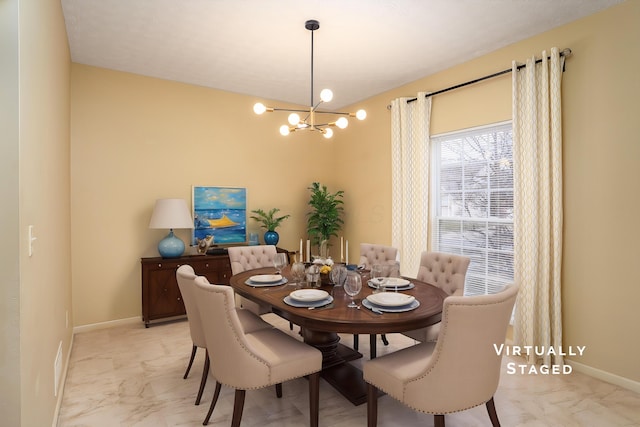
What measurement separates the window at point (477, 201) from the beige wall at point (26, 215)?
12.4ft

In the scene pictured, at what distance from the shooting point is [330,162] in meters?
6.04

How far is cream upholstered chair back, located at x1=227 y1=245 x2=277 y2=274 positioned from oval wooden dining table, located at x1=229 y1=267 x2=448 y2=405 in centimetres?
37

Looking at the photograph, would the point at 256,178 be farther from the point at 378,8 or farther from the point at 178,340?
the point at 378,8

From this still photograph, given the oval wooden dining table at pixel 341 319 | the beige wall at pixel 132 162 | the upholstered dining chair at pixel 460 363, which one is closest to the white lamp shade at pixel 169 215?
the beige wall at pixel 132 162

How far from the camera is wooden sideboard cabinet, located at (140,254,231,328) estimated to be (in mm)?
4102

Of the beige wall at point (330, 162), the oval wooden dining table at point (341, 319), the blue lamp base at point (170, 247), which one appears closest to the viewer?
the oval wooden dining table at point (341, 319)

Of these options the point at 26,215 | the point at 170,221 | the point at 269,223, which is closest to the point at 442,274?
the point at 269,223

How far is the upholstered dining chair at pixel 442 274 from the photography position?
2.75 meters

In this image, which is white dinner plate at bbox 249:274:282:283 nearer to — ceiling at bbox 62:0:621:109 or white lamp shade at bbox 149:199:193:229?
white lamp shade at bbox 149:199:193:229

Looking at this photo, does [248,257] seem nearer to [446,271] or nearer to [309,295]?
[309,295]

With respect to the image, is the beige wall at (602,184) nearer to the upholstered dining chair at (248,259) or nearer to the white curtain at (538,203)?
the white curtain at (538,203)

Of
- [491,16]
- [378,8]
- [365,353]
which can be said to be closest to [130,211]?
[365,353]

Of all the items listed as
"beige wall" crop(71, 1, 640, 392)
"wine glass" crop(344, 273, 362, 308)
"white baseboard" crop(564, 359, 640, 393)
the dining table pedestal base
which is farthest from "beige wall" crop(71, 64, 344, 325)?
"white baseboard" crop(564, 359, 640, 393)

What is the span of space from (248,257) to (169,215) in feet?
3.65
